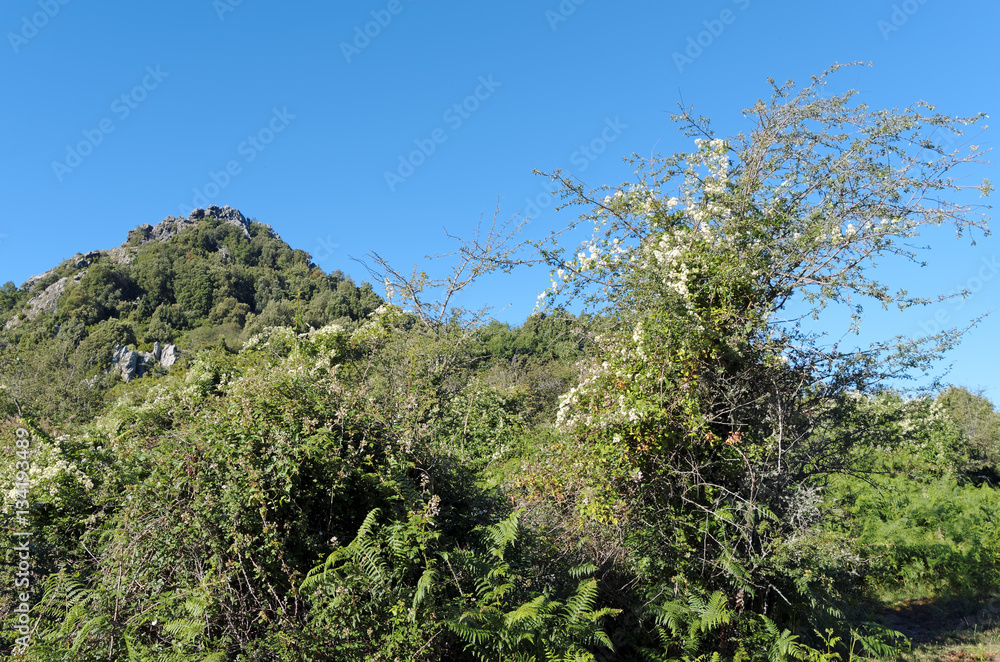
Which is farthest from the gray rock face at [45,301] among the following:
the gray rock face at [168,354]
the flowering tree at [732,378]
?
the flowering tree at [732,378]

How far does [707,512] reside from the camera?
6.20 meters

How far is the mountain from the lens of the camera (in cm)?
5128

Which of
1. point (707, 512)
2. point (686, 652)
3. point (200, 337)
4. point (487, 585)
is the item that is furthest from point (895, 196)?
point (200, 337)

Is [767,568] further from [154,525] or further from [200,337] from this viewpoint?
[200,337]

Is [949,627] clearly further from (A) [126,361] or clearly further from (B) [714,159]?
(A) [126,361]

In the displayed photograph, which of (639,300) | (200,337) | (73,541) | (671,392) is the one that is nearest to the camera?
(73,541)

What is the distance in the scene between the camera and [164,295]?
7669cm

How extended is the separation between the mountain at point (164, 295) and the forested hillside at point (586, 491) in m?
27.6

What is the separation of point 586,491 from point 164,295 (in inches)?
3275

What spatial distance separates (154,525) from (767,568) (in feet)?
18.0

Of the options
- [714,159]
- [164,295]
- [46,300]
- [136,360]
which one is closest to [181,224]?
[164,295]

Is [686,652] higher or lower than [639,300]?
lower

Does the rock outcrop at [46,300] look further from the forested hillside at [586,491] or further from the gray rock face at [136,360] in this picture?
the forested hillside at [586,491]

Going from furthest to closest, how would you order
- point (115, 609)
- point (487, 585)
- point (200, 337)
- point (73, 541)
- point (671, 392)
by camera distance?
point (200, 337) → point (671, 392) → point (73, 541) → point (487, 585) → point (115, 609)
